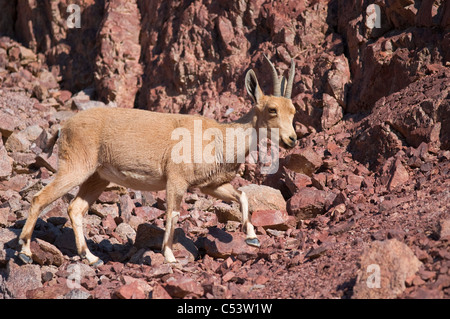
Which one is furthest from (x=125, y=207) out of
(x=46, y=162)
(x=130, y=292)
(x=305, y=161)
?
(x=130, y=292)

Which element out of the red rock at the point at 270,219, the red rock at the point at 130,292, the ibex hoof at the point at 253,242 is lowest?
the red rock at the point at 130,292

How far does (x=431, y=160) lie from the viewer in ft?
30.5

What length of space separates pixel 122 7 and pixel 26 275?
13234 millimetres

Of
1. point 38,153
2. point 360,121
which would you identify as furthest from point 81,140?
point 360,121

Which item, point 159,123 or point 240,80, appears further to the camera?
point 240,80

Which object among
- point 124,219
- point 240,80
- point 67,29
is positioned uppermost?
point 67,29

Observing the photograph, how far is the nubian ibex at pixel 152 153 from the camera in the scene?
27.9ft

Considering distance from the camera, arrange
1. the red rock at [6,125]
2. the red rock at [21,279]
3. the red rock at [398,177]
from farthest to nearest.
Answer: the red rock at [6,125] < the red rock at [398,177] < the red rock at [21,279]

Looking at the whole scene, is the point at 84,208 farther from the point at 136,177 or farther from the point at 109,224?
the point at 136,177

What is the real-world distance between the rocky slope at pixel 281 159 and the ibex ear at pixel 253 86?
7.20ft

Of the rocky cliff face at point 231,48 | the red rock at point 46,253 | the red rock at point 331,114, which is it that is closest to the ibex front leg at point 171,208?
the red rock at point 46,253

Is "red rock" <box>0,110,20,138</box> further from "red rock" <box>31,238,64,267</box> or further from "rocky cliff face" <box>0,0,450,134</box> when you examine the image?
"red rock" <box>31,238,64,267</box>

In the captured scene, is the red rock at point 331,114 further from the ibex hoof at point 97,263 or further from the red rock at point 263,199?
the ibex hoof at point 97,263

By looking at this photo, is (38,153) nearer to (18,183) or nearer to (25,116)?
(18,183)
